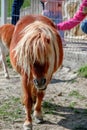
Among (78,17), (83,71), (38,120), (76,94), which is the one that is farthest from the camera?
(83,71)

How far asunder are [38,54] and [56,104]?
1.63 meters

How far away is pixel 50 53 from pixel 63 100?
5.56 ft

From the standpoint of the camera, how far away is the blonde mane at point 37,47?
416cm

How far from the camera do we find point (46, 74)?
4.27 m

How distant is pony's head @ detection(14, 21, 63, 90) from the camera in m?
4.17

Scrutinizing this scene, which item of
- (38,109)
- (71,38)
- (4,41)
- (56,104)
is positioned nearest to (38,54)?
(38,109)

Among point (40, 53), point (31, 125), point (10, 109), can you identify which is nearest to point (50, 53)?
point (40, 53)

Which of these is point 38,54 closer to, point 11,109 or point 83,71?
point 11,109

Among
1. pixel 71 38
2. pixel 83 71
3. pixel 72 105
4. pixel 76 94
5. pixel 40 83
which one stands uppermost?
pixel 40 83

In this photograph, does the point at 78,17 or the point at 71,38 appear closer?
the point at 78,17

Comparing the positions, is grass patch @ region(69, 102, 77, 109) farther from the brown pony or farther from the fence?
the fence

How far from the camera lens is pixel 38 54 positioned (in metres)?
4.15

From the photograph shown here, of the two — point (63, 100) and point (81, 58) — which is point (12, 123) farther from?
point (81, 58)

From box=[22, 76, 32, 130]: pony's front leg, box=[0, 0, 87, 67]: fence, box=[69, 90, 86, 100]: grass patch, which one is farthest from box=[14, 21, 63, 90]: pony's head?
box=[0, 0, 87, 67]: fence
